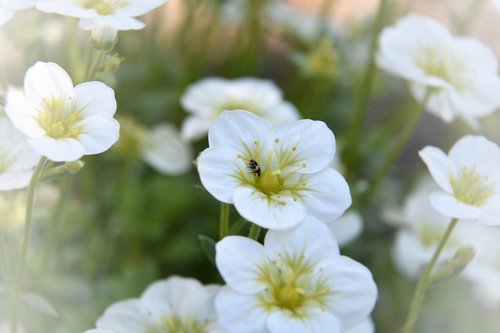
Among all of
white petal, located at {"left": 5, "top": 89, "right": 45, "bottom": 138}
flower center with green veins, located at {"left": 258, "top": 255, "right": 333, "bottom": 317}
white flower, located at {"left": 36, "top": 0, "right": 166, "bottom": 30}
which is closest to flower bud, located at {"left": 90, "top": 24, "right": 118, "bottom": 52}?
white flower, located at {"left": 36, "top": 0, "right": 166, "bottom": 30}

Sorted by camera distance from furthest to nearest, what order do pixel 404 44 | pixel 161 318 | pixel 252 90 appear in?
pixel 252 90 < pixel 404 44 < pixel 161 318

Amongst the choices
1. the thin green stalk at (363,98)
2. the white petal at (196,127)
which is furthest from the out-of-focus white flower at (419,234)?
the white petal at (196,127)

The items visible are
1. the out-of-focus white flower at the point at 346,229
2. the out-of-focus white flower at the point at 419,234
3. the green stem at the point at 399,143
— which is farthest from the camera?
the out-of-focus white flower at the point at 419,234

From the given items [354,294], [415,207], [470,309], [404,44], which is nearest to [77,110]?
[354,294]

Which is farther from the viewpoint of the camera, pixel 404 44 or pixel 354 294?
pixel 404 44

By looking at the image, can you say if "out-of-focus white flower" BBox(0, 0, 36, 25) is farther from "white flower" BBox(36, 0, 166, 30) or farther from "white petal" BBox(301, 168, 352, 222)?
"white petal" BBox(301, 168, 352, 222)

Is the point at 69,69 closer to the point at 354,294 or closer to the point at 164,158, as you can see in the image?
the point at 164,158

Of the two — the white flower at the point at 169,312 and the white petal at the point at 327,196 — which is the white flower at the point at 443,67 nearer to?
the white petal at the point at 327,196

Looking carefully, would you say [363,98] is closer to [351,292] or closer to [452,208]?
Answer: [452,208]
